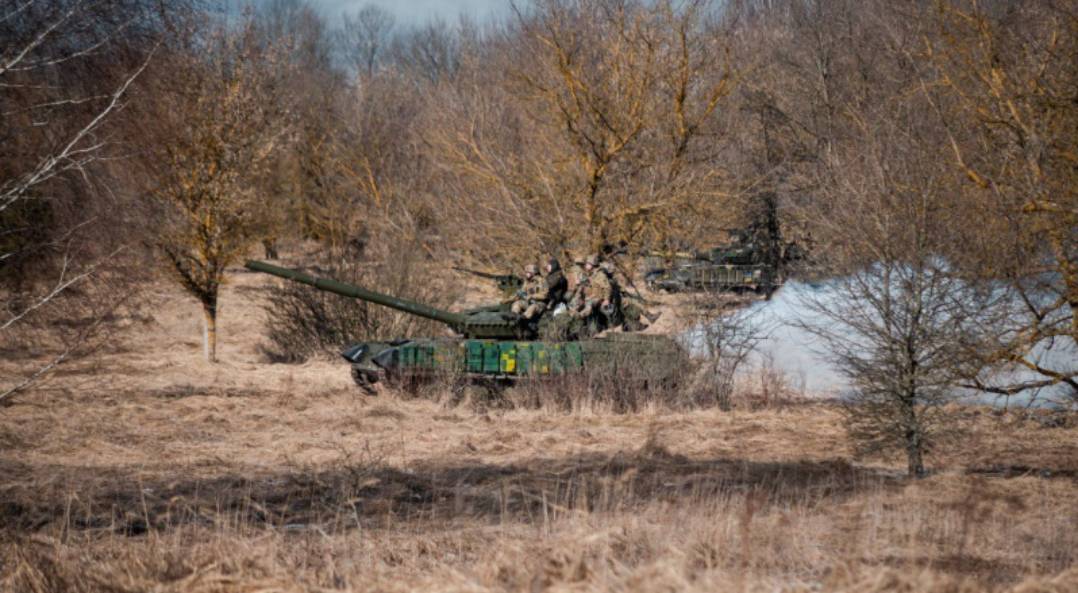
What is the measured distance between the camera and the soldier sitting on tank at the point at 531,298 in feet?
43.7

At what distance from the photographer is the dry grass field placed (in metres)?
4.71

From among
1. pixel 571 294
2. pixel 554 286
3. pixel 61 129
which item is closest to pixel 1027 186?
pixel 571 294

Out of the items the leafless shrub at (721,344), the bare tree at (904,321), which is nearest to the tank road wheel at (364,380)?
the leafless shrub at (721,344)

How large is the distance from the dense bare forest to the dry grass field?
0.21ft

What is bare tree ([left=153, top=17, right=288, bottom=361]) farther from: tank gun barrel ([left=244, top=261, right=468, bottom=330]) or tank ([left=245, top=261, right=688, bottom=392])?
tank ([left=245, top=261, right=688, bottom=392])

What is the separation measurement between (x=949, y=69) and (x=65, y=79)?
34.4 ft

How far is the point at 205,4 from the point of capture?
7555 mm

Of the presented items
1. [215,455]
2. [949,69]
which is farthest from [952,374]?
[215,455]

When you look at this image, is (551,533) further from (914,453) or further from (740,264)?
(740,264)

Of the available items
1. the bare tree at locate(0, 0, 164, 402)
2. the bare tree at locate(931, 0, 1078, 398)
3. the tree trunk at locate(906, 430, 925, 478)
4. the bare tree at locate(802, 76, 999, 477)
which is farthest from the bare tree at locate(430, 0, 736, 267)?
the bare tree at locate(0, 0, 164, 402)

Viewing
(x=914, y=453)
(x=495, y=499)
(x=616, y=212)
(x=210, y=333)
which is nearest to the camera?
(x=495, y=499)

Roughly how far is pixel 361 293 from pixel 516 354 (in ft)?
9.40

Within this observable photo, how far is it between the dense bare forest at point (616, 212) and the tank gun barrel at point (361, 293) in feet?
5.09

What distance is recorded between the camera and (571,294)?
44.9ft
